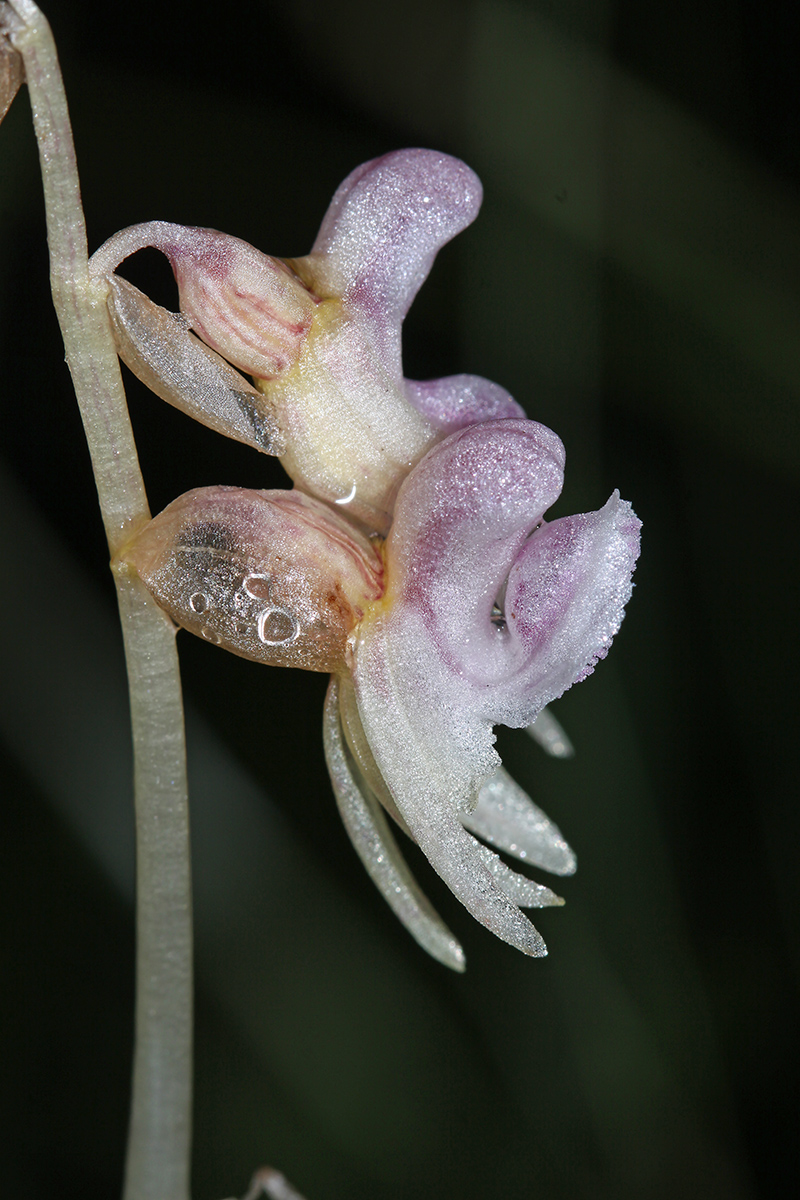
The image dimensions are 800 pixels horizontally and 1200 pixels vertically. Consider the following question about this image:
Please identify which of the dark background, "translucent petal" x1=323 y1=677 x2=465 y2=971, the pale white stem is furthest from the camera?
the dark background

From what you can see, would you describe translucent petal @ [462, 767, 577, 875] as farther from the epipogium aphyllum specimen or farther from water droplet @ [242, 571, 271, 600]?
water droplet @ [242, 571, 271, 600]

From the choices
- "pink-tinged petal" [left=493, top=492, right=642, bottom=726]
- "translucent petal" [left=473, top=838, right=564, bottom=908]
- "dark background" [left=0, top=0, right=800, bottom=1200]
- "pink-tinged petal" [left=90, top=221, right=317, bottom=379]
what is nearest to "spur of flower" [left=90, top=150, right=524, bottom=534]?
"pink-tinged petal" [left=90, top=221, right=317, bottom=379]

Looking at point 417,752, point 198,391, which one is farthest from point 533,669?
point 198,391

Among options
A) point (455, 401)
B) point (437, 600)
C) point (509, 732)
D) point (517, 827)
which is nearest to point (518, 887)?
point (517, 827)

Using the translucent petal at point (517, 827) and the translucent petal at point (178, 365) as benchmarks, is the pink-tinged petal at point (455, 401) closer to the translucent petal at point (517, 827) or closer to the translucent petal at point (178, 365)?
the translucent petal at point (178, 365)

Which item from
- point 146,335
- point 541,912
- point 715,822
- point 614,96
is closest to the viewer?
point 146,335

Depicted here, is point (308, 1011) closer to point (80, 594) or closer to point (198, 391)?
point (80, 594)
